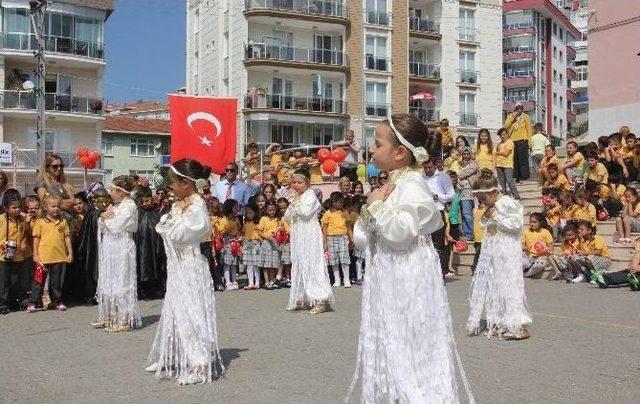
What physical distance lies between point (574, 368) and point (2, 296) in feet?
27.8

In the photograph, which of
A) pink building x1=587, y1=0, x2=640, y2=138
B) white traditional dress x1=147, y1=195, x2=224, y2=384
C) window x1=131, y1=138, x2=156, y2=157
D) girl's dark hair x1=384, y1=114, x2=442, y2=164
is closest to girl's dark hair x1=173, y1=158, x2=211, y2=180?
white traditional dress x1=147, y1=195, x2=224, y2=384

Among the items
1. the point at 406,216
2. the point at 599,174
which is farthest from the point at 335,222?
the point at 406,216

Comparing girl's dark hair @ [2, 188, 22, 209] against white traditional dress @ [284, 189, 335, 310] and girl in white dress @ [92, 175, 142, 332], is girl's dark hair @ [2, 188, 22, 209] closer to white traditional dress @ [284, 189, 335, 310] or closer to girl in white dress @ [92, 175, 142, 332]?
girl in white dress @ [92, 175, 142, 332]

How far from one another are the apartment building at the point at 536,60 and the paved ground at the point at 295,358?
203ft

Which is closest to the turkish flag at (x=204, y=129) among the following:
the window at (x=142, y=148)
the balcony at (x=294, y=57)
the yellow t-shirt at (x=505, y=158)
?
the yellow t-shirt at (x=505, y=158)

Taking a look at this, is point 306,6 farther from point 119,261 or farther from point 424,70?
point 119,261

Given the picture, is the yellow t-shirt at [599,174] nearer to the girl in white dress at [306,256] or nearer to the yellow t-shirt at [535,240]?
the yellow t-shirt at [535,240]

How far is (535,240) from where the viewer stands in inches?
595

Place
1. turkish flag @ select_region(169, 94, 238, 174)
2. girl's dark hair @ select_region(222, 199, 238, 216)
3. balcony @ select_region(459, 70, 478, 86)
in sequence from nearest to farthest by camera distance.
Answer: girl's dark hair @ select_region(222, 199, 238, 216) → turkish flag @ select_region(169, 94, 238, 174) → balcony @ select_region(459, 70, 478, 86)

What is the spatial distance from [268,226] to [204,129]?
12.6 ft

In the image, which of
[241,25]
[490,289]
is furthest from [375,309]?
[241,25]

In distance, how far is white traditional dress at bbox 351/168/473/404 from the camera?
462 centimetres

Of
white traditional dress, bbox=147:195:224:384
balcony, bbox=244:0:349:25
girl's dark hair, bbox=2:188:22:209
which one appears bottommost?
white traditional dress, bbox=147:195:224:384

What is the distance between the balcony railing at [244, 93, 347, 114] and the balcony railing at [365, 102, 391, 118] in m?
1.97
